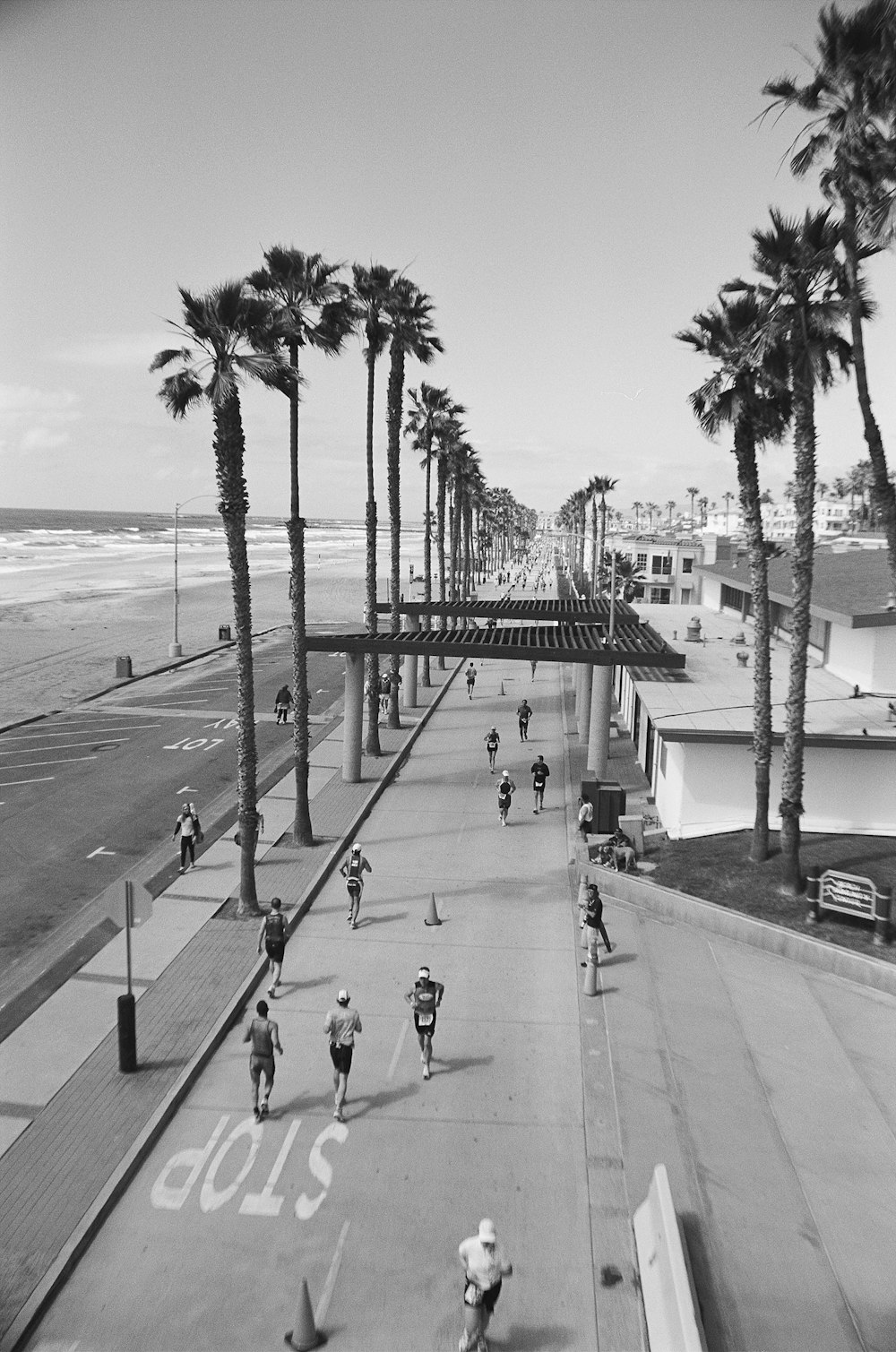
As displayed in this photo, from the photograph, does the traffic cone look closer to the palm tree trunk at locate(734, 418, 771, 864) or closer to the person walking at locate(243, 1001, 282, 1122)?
the person walking at locate(243, 1001, 282, 1122)

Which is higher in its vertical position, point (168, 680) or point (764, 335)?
point (764, 335)

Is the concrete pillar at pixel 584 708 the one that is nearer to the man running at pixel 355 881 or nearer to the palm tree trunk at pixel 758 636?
the palm tree trunk at pixel 758 636

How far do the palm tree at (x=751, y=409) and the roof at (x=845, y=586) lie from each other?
18.2ft

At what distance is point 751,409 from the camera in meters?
19.5

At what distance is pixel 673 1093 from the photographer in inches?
463

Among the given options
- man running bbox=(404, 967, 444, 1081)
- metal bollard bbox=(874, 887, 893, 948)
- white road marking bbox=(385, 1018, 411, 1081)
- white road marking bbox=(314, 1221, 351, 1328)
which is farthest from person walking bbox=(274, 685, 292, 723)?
white road marking bbox=(314, 1221, 351, 1328)

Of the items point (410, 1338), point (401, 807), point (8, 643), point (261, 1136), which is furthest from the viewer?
point (8, 643)

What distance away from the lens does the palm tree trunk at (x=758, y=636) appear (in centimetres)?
1902

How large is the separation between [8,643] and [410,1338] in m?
55.9

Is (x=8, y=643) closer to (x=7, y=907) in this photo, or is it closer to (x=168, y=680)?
(x=168, y=680)

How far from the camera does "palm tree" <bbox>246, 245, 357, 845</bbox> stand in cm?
1992

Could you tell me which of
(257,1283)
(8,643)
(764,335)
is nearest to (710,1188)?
(257,1283)

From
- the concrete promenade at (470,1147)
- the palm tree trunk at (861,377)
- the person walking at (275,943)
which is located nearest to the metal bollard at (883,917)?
the concrete promenade at (470,1147)

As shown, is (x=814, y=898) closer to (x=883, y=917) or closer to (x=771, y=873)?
(x=883, y=917)
